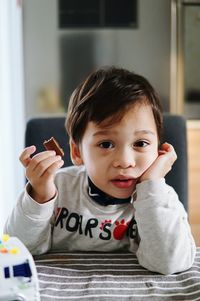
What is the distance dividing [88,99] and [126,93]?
64 mm

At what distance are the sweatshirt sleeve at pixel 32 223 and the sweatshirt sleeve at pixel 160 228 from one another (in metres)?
0.15

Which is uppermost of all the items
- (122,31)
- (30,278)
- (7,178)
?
(122,31)

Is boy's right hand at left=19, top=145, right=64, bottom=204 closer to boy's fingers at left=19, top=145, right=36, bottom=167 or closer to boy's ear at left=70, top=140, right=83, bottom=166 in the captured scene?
boy's fingers at left=19, top=145, right=36, bottom=167

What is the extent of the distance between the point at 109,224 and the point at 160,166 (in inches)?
5.2

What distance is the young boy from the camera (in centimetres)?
74

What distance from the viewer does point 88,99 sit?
79cm

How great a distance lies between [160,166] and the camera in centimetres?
79

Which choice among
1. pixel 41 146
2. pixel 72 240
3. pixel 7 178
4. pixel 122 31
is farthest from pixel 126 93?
pixel 122 31

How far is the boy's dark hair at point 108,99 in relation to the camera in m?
0.77

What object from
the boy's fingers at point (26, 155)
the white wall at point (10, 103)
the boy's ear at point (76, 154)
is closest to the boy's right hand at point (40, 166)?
the boy's fingers at point (26, 155)

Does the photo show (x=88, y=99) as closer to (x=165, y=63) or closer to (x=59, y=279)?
(x=59, y=279)

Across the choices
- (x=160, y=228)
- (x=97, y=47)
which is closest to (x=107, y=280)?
(x=160, y=228)

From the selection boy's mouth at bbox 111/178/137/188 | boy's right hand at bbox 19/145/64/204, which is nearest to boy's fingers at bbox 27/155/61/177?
boy's right hand at bbox 19/145/64/204

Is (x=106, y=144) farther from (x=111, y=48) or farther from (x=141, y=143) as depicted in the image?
(x=111, y=48)
